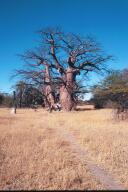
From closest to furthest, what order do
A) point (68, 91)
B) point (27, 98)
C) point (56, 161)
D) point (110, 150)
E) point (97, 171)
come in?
point (97, 171)
point (56, 161)
point (110, 150)
point (68, 91)
point (27, 98)

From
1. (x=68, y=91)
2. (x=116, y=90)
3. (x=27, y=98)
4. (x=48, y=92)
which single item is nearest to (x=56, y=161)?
(x=116, y=90)

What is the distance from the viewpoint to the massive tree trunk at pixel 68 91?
33.6 m

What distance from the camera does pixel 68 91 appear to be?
33.7 metres

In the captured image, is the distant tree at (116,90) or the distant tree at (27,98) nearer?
the distant tree at (116,90)

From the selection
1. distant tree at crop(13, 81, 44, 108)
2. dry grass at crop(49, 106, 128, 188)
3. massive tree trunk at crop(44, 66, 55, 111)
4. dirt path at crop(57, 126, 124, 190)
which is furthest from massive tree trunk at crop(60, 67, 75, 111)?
dirt path at crop(57, 126, 124, 190)

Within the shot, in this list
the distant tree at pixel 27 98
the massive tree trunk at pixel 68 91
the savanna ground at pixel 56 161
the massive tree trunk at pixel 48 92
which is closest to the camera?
the savanna ground at pixel 56 161

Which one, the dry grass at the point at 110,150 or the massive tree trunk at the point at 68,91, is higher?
the massive tree trunk at the point at 68,91

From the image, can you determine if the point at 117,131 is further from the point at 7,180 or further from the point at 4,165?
the point at 7,180

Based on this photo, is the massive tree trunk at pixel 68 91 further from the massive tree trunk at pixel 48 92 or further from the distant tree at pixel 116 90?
the distant tree at pixel 116 90

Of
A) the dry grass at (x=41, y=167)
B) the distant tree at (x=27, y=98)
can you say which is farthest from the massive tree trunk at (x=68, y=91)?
the dry grass at (x=41, y=167)

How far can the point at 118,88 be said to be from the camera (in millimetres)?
20703

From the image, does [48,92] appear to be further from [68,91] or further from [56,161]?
[56,161]

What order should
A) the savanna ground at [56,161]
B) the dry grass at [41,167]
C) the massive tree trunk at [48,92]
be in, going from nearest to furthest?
the dry grass at [41,167]
the savanna ground at [56,161]
the massive tree trunk at [48,92]

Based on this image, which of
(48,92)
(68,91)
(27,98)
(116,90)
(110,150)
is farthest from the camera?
(27,98)
